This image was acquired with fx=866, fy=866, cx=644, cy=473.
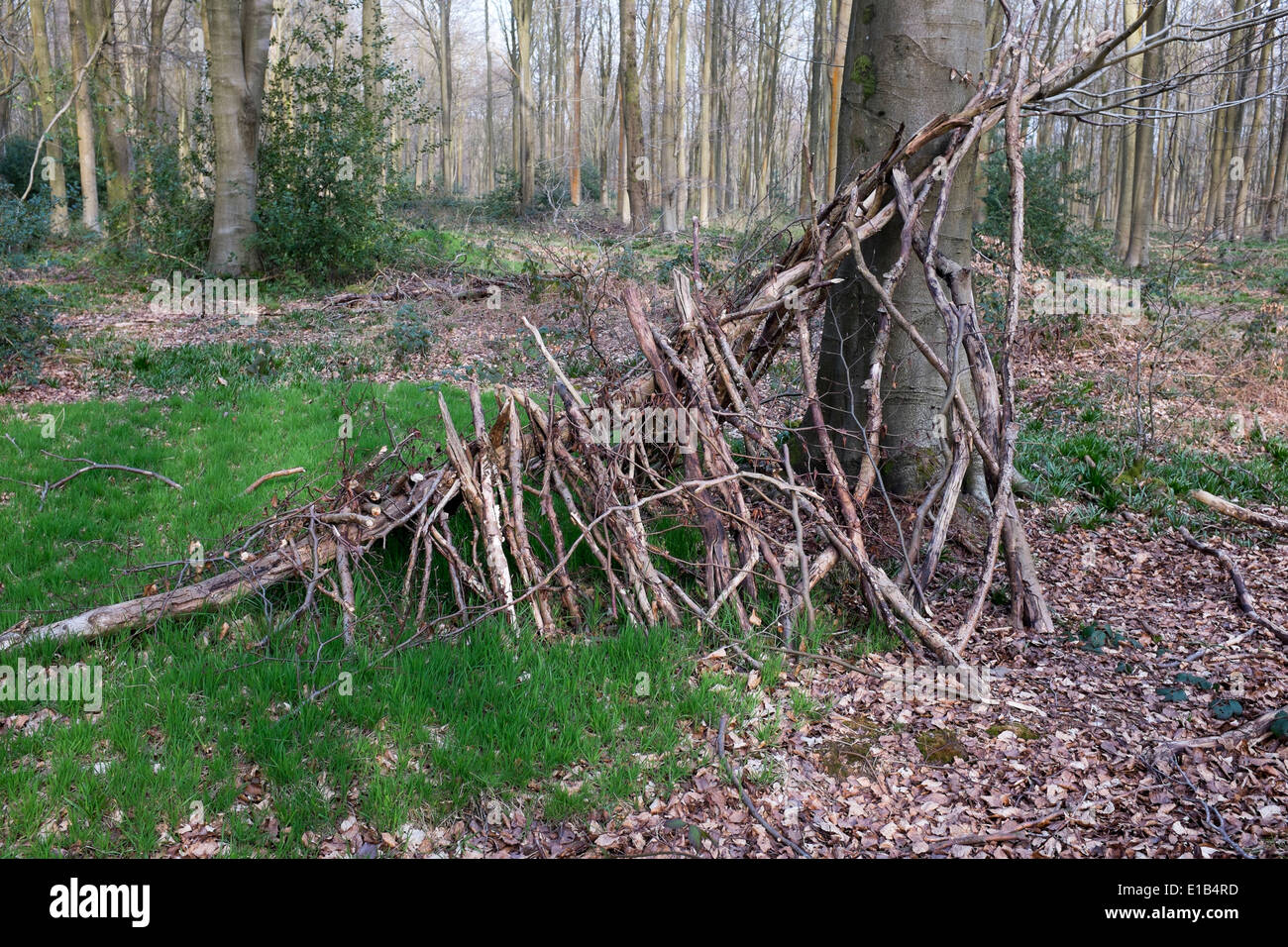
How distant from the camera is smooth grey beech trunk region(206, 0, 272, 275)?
14242 millimetres

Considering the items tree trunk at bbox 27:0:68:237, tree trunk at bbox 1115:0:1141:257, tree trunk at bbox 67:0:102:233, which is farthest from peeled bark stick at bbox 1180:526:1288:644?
tree trunk at bbox 27:0:68:237

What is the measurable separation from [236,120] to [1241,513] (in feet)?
49.6

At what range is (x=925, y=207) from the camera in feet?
16.8

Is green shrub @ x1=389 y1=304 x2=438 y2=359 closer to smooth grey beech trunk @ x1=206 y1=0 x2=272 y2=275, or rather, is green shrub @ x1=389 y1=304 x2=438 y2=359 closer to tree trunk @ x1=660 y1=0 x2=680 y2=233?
smooth grey beech trunk @ x1=206 y1=0 x2=272 y2=275

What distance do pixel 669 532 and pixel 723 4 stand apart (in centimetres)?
3276

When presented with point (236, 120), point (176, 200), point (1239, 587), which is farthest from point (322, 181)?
point (1239, 587)

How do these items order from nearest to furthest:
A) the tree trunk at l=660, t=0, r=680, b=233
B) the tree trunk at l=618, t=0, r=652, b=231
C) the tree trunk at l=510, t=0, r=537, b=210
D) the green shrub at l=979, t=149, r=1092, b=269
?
the green shrub at l=979, t=149, r=1092, b=269 < the tree trunk at l=618, t=0, r=652, b=231 < the tree trunk at l=660, t=0, r=680, b=233 < the tree trunk at l=510, t=0, r=537, b=210

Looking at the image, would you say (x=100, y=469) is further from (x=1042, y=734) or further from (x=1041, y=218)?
(x=1041, y=218)

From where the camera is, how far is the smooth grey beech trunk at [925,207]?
202 inches

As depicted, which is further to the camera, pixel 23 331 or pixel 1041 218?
pixel 1041 218

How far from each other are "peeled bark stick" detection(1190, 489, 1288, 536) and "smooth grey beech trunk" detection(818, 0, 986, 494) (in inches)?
73.8

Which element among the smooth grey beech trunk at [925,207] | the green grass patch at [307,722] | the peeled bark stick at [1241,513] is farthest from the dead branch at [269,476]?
the peeled bark stick at [1241,513]

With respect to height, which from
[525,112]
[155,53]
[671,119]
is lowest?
[671,119]
